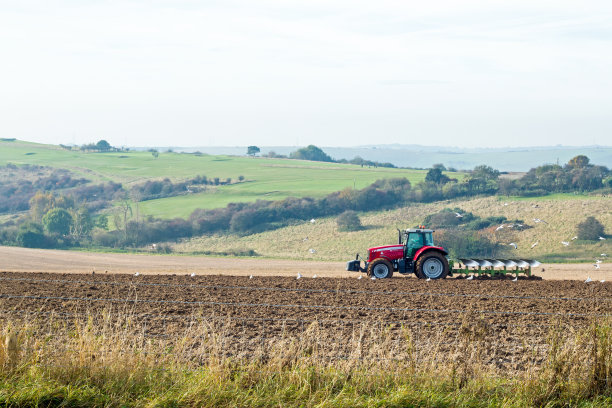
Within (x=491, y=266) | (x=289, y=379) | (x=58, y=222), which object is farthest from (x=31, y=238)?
(x=289, y=379)

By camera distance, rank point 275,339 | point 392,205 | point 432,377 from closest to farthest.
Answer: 1. point 432,377
2. point 275,339
3. point 392,205

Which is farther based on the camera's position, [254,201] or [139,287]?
[254,201]

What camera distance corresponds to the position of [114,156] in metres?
108

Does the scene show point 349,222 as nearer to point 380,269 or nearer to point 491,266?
point 491,266

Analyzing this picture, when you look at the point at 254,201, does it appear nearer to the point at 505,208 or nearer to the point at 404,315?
the point at 505,208

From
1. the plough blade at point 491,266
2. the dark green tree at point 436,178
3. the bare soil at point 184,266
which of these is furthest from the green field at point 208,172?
the plough blade at point 491,266

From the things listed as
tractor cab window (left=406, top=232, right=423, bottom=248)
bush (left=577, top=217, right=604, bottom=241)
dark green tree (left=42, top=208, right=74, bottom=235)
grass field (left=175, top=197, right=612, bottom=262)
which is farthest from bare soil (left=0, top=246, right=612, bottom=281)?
dark green tree (left=42, top=208, right=74, bottom=235)

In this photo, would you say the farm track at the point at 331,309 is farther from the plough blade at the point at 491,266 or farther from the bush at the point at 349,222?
the bush at the point at 349,222

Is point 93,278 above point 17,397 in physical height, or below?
below

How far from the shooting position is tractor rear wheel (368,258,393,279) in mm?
23359

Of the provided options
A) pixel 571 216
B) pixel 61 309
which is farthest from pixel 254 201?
pixel 61 309

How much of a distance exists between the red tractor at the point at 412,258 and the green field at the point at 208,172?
4477 cm

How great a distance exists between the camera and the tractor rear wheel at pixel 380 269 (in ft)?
76.6

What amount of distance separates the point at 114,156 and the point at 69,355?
103730mm
